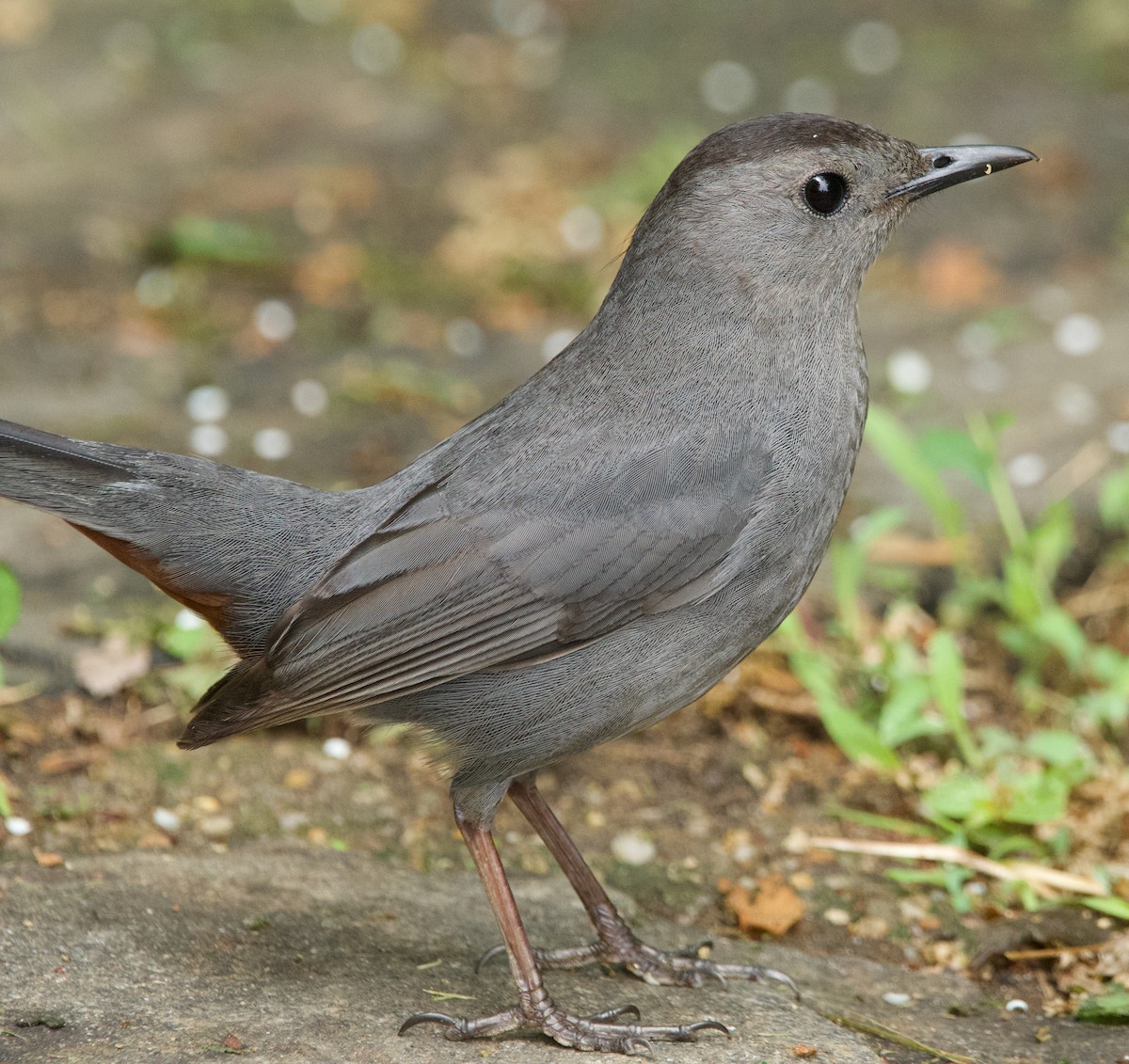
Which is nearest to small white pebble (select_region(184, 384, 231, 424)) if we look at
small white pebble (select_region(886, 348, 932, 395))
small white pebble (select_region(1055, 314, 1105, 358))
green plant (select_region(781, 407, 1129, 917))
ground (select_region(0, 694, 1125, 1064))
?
ground (select_region(0, 694, 1125, 1064))

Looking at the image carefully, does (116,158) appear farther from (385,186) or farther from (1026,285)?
(1026,285)

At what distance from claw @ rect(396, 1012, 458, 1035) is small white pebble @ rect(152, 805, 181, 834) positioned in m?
1.07

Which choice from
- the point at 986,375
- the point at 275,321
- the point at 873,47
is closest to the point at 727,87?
the point at 873,47

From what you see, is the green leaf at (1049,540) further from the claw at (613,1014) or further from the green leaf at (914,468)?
the claw at (613,1014)

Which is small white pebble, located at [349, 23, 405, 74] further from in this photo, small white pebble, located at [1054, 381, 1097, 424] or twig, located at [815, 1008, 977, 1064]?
twig, located at [815, 1008, 977, 1064]

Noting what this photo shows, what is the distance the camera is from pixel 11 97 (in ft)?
27.3

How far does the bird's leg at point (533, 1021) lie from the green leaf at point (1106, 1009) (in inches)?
34.5

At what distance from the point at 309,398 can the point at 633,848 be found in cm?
270

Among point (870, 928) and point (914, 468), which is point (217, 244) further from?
point (870, 928)

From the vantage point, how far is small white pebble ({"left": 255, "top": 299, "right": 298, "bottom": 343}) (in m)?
6.60

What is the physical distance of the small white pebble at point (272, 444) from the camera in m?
5.68

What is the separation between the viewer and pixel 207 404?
5.97 metres

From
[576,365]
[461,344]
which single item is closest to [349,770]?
[576,365]

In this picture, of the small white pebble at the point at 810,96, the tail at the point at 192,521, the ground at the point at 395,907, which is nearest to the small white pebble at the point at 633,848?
the ground at the point at 395,907
